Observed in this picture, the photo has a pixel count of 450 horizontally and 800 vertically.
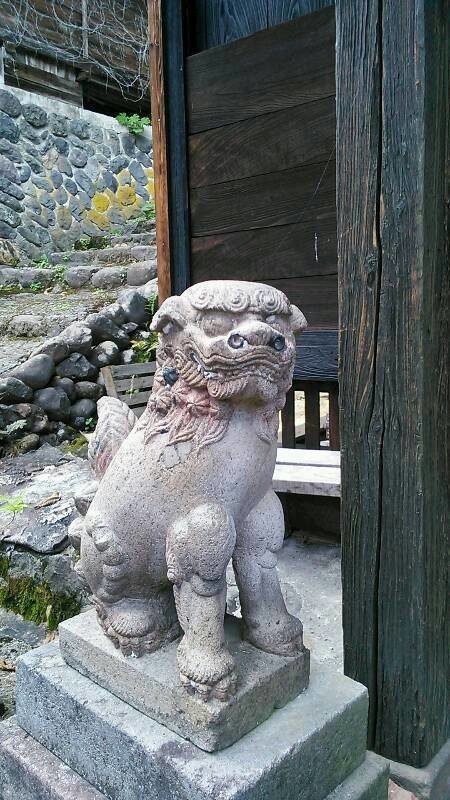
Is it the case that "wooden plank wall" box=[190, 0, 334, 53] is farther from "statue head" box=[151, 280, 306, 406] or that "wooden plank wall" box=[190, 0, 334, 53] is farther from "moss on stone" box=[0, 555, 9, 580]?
"moss on stone" box=[0, 555, 9, 580]

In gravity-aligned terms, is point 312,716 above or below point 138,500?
below

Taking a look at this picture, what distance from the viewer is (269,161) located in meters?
2.99

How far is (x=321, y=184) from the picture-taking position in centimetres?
285

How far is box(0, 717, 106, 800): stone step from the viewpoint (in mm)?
1568

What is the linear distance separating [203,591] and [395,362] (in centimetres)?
77

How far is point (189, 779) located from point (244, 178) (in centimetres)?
260

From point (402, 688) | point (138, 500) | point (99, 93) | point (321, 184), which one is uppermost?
point (99, 93)

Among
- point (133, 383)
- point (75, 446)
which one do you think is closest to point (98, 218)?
point (133, 383)

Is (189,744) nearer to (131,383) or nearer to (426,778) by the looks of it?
(426,778)

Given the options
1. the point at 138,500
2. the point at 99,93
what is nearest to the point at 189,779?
the point at 138,500

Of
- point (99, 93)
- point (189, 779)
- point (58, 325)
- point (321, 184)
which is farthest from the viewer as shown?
point (99, 93)

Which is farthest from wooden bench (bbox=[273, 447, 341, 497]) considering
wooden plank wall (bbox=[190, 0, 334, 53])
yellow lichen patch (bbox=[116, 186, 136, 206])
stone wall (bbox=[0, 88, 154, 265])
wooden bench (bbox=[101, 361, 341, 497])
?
yellow lichen patch (bbox=[116, 186, 136, 206])

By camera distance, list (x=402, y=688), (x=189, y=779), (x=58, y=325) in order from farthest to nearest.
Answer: (x=58, y=325)
(x=402, y=688)
(x=189, y=779)

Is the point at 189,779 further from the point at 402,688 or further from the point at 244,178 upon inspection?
the point at 244,178
